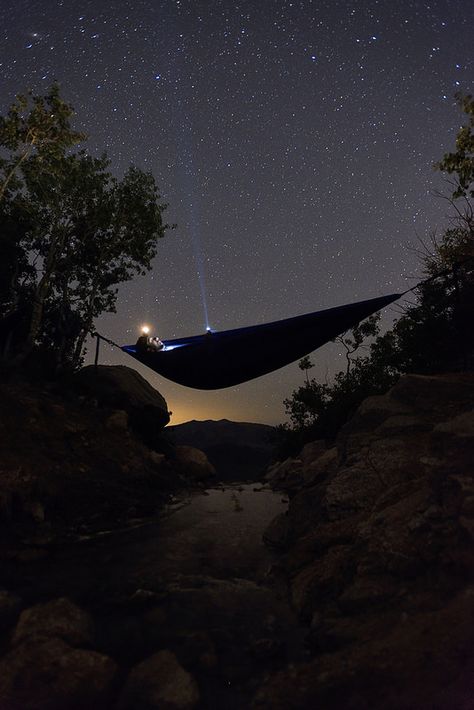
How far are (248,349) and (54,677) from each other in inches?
152

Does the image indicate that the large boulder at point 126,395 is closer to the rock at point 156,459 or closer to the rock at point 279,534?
the rock at point 156,459

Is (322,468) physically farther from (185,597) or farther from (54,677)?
(54,677)

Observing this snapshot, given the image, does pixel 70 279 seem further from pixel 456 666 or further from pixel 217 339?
pixel 456 666

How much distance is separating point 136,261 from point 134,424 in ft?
13.6

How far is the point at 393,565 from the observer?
2.14 meters

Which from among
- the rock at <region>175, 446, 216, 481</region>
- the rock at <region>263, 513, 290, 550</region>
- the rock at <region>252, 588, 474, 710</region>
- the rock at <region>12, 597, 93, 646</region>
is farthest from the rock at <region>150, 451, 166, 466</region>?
the rock at <region>252, 588, 474, 710</region>

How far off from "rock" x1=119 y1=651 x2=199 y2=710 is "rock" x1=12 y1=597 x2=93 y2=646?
41cm

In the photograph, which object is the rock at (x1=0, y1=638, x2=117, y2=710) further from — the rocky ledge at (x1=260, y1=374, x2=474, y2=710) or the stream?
the rocky ledge at (x1=260, y1=374, x2=474, y2=710)

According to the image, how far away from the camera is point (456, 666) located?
1.44m

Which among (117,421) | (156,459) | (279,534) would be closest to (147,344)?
(117,421)

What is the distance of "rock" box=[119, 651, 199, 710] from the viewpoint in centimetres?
165

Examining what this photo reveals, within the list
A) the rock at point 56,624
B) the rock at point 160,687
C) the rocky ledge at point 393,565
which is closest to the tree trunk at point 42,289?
the rocky ledge at point 393,565

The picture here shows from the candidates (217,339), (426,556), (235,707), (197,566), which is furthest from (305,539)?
(217,339)

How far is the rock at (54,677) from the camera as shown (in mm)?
1649
